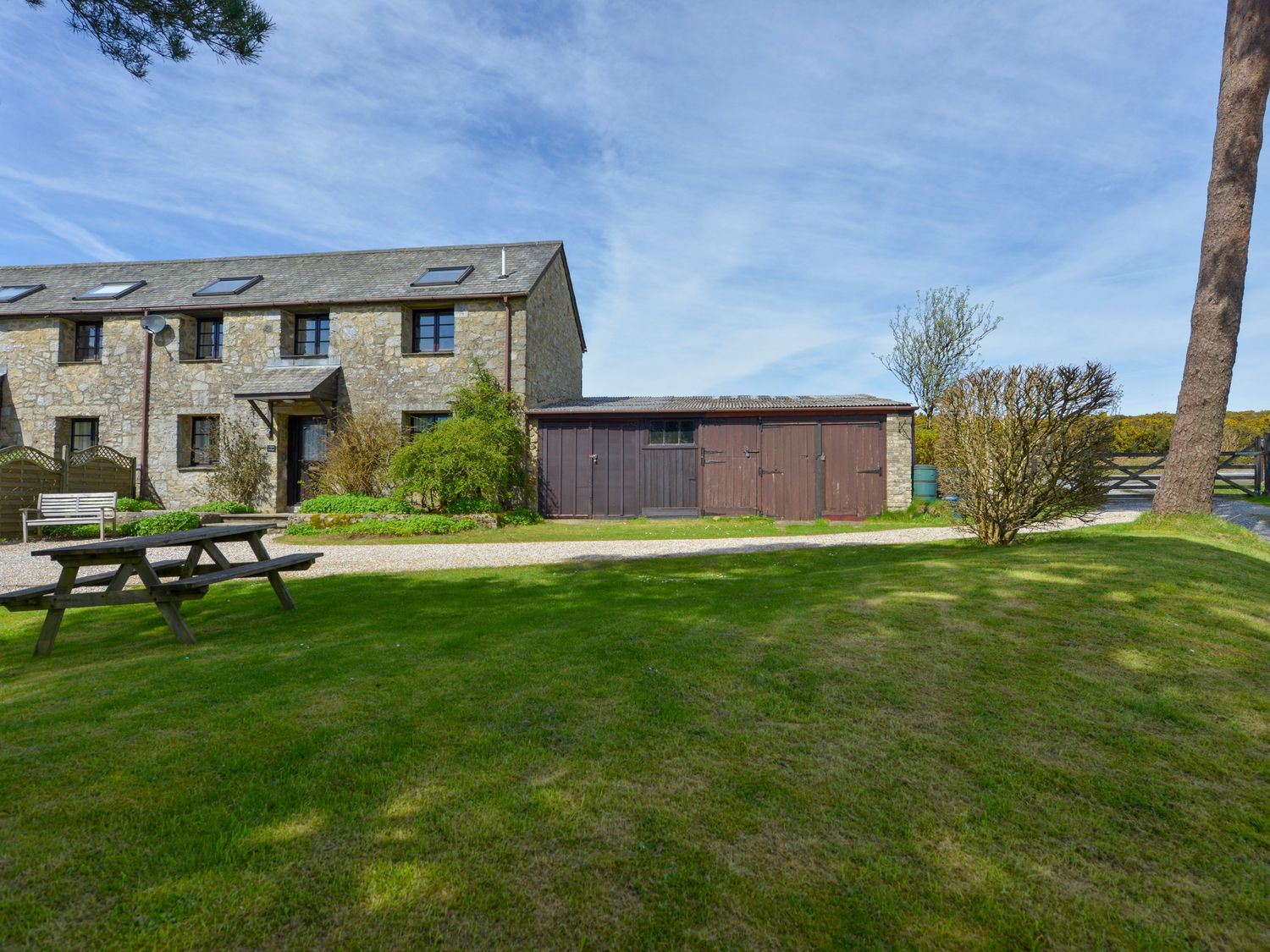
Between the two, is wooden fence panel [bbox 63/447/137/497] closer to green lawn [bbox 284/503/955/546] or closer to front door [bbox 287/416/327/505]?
front door [bbox 287/416/327/505]

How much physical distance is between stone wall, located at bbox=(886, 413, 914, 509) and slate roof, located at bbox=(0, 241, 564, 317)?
10012 millimetres

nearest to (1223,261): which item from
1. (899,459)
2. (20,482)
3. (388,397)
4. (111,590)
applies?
(899,459)

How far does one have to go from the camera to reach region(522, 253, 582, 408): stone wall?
16.8 metres

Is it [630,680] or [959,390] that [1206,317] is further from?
[630,680]

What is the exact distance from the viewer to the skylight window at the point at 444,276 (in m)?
17.4

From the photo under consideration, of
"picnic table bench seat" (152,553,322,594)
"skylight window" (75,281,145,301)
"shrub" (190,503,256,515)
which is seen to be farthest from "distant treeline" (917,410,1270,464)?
"skylight window" (75,281,145,301)

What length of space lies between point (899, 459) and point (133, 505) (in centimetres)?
1893

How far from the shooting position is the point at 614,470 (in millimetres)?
16359

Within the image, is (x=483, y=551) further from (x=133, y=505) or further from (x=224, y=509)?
(x=133, y=505)

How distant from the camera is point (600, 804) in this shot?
7.45 ft

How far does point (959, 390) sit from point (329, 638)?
7.37 m

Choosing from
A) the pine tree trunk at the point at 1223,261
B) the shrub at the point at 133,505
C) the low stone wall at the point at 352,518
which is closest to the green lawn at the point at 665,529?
the low stone wall at the point at 352,518

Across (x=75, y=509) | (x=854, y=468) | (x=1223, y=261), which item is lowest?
(x=75, y=509)

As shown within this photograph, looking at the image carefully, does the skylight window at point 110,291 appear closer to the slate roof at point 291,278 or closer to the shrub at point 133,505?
the slate roof at point 291,278
